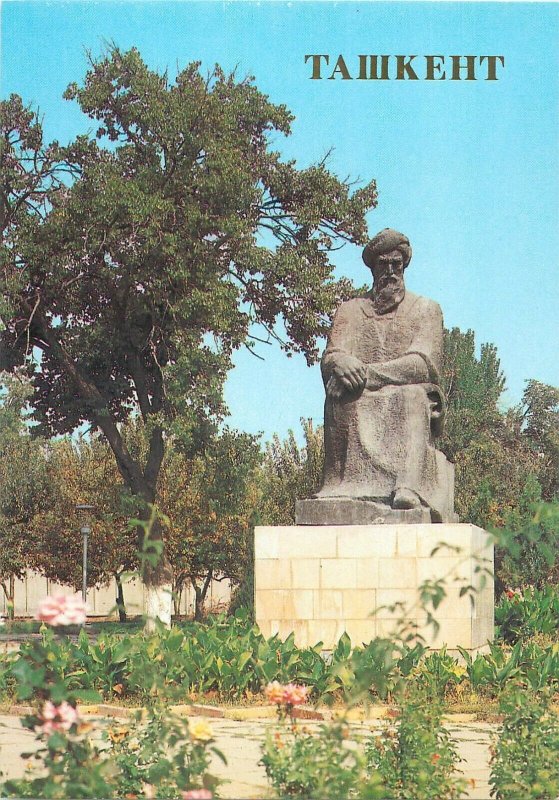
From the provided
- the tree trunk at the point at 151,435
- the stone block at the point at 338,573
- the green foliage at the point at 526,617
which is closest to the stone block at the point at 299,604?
the stone block at the point at 338,573

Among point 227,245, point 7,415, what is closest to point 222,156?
point 227,245

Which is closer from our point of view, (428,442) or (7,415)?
(428,442)

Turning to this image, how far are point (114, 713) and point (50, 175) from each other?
1491cm

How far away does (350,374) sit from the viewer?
10.8 m

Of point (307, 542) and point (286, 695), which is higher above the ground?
point (307, 542)

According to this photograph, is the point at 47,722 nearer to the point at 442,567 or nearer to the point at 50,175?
the point at 442,567

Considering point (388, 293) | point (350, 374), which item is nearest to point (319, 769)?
point (350, 374)

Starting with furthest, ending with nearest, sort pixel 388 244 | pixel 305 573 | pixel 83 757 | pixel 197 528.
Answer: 1. pixel 197 528
2. pixel 388 244
3. pixel 305 573
4. pixel 83 757

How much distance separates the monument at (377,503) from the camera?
33.5 feet

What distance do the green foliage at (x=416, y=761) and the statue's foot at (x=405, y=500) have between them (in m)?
4.59

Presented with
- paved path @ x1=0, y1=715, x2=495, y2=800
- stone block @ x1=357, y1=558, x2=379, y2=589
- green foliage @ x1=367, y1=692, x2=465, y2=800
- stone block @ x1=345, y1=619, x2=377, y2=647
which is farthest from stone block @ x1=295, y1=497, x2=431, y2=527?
green foliage @ x1=367, y1=692, x2=465, y2=800

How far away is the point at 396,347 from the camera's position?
11.1 meters

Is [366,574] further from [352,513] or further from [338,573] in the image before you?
[352,513]

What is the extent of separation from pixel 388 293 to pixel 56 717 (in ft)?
24.6
